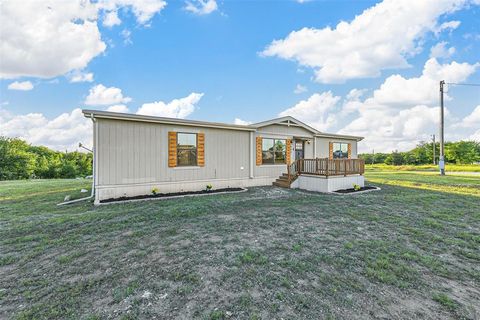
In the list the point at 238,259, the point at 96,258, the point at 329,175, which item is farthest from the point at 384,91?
the point at 96,258

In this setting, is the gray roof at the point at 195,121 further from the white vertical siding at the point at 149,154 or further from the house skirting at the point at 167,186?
the house skirting at the point at 167,186

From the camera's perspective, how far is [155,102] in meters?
17.2

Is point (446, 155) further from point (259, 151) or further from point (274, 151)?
point (259, 151)

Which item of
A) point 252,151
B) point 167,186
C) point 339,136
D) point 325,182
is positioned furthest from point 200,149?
point 339,136

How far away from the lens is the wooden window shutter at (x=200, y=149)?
28.9 ft

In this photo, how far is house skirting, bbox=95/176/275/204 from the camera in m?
7.20

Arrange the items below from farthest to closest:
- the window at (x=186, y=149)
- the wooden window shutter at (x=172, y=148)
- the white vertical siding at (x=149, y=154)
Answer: the window at (x=186, y=149) → the wooden window shutter at (x=172, y=148) → the white vertical siding at (x=149, y=154)

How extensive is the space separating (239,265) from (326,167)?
7.39 m

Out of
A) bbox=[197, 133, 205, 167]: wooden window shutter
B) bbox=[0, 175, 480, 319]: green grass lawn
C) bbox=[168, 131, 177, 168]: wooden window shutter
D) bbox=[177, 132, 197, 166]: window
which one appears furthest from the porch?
bbox=[168, 131, 177, 168]: wooden window shutter

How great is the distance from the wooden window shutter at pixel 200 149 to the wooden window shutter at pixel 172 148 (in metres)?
0.96

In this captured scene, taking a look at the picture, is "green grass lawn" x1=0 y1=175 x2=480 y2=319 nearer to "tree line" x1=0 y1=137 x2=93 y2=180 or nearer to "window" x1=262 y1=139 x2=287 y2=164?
"window" x1=262 y1=139 x2=287 y2=164

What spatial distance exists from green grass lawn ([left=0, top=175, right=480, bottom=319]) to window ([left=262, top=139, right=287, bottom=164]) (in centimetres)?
550

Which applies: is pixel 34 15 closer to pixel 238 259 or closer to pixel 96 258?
pixel 96 258

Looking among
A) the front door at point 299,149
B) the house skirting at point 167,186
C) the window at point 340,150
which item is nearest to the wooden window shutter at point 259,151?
the house skirting at point 167,186
